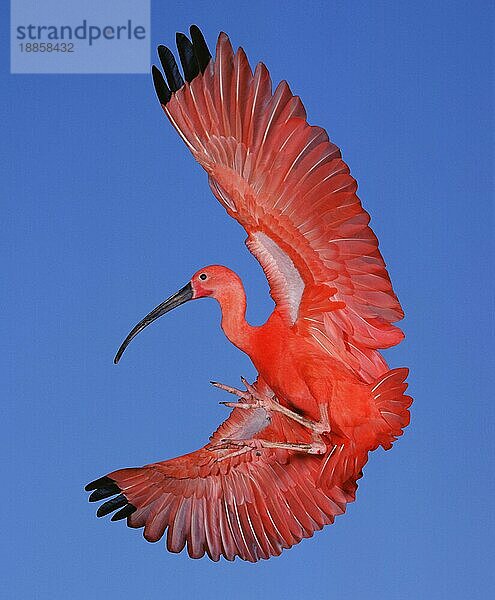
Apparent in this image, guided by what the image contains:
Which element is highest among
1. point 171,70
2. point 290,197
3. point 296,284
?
point 171,70

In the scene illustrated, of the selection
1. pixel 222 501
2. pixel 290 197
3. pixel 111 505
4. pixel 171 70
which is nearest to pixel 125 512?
pixel 111 505

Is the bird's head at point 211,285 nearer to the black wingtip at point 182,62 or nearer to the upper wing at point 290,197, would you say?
the upper wing at point 290,197

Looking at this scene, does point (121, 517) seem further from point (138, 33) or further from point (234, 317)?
point (138, 33)

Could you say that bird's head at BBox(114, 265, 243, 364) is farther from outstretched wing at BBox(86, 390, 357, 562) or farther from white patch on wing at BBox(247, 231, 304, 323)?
outstretched wing at BBox(86, 390, 357, 562)

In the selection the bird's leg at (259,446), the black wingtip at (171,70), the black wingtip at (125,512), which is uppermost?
the black wingtip at (171,70)

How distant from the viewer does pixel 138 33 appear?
210cm

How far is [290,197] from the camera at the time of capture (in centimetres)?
167

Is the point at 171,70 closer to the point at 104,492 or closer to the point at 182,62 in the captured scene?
the point at 182,62

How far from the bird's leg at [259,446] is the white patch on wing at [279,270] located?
0.20m

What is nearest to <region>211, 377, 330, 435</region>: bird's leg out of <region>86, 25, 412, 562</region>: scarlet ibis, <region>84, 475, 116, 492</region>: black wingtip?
<region>86, 25, 412, 562</region>: scarlet ibis

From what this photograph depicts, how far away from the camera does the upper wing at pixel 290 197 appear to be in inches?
65.4

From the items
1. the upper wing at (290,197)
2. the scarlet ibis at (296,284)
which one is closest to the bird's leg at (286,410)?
the scarlet ibis at (296,284)

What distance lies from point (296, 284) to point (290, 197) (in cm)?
14

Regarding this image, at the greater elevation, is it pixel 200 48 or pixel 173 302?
pixel 200 48
